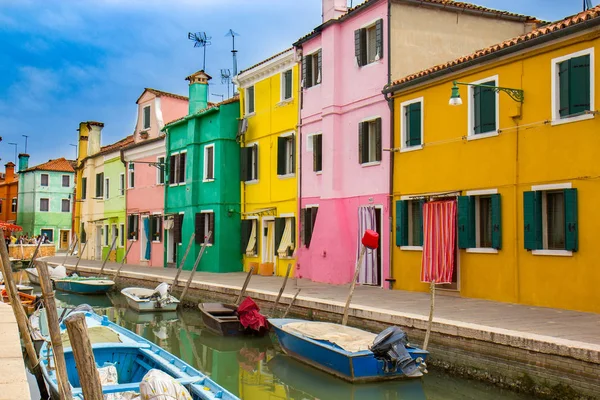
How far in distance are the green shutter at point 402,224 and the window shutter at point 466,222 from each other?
7.12 ft

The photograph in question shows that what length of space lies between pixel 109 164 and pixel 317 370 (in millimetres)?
29186

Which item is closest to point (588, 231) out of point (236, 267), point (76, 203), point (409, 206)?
point (409, 206)

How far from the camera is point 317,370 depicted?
492 inches

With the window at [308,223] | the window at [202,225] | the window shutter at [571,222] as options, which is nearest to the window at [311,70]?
the window at [308,223]

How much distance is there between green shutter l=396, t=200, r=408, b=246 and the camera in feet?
57.8

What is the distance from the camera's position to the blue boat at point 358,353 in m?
10.9

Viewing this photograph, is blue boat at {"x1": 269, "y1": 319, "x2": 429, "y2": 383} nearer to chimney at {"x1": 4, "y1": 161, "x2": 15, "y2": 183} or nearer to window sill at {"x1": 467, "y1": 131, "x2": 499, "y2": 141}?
window sill at {"x1": 467, "y1": 131, "x2": 499, "y2": 141}

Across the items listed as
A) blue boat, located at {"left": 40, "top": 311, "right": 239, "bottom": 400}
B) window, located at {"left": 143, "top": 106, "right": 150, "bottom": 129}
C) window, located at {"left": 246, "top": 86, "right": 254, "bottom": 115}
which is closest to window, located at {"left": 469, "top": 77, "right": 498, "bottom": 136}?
blue boat, located at {"left": 40, "top": 311, "right": 239, "bottom": 400}

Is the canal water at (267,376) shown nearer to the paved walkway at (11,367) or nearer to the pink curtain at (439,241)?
the paved walkway at (11,367)

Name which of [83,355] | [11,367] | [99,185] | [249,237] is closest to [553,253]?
[11,367]

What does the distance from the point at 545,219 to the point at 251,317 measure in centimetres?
697

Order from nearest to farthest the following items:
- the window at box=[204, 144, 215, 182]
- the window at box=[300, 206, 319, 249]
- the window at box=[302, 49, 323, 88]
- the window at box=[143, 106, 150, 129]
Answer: the window at box=[300, 206, 319, 249], the window at box=[302, 49, 323, 88], the window at box=[204, 144, 215, 182], the window at box=[143, 106, 150, 129]

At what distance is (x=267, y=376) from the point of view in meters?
12.8

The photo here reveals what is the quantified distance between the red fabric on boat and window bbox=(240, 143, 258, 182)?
422 inches
